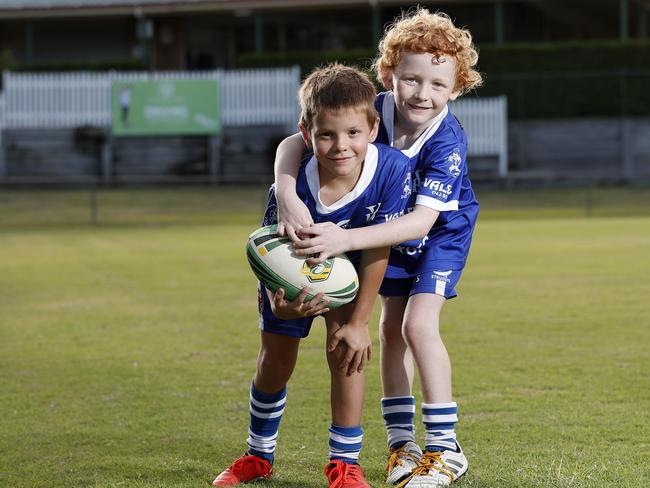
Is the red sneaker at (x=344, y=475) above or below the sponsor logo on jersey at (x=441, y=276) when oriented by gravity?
below

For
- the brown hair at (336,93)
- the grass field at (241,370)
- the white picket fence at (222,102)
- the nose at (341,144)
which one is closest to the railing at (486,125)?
the white picket fence at (222,102)

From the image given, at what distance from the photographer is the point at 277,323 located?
4.55 meters

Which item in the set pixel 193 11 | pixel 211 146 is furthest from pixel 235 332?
pixel 193 11

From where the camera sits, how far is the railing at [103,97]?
28656mm

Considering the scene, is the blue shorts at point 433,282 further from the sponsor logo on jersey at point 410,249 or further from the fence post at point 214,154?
the fence post at point 214,154

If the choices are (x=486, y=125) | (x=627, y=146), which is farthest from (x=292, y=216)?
(x=627, y=146)

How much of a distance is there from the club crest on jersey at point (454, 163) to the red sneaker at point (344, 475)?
3.90 feet

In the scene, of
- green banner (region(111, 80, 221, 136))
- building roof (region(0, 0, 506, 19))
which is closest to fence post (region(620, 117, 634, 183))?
building roof (region(0, 0, 506, 19))

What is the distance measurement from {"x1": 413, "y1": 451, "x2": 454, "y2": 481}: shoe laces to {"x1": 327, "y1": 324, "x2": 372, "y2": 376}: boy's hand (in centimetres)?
47

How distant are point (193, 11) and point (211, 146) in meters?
5.19

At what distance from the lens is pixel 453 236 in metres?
4.89

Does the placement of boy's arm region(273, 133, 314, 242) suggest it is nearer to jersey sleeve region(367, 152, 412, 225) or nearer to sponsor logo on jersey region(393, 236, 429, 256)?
jersey sleeve region(367, 152, 412, 225)

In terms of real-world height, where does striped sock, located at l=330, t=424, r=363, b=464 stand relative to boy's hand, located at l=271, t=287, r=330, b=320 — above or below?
below

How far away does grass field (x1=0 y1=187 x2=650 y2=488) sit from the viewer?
500cm
